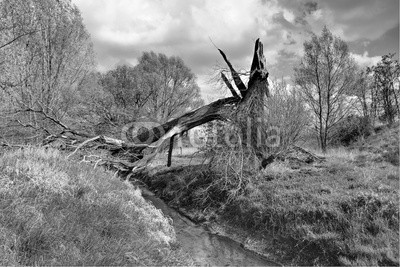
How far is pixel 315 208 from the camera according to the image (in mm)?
6867

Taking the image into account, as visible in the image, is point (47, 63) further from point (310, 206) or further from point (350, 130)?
point (350, 130)

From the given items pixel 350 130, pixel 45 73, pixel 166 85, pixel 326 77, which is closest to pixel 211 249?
pixel 45 73

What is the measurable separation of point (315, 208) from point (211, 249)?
2.92 meters

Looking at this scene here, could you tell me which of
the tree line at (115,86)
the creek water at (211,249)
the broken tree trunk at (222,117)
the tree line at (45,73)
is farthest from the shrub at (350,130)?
the tree line at (45,73)

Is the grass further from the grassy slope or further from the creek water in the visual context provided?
the grassy slope

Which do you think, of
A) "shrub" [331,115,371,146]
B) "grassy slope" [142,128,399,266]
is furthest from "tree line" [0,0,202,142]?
"shrub" [331,115,371,146]

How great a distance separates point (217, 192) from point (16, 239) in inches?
289

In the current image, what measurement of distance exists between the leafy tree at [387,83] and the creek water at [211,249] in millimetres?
21975

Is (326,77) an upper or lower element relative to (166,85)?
lower

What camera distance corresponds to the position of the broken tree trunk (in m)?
10.8

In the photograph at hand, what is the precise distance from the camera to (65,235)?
3.62 m

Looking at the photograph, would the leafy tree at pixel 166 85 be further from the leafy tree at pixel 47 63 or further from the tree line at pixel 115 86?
the leafy tree at pixel 47 63

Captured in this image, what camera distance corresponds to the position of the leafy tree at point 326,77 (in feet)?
60.2

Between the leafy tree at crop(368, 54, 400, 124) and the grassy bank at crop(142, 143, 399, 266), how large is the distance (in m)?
16.8
